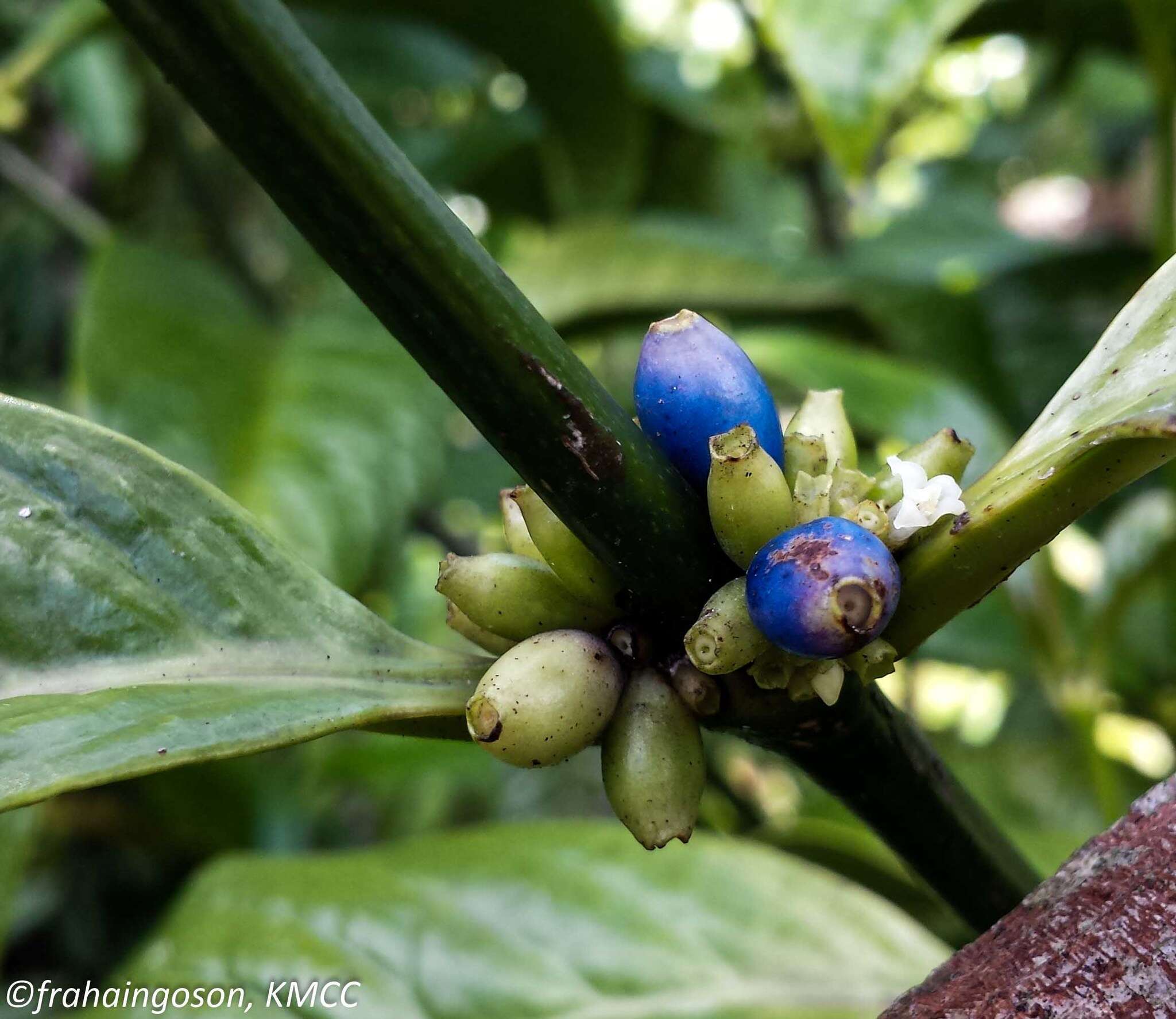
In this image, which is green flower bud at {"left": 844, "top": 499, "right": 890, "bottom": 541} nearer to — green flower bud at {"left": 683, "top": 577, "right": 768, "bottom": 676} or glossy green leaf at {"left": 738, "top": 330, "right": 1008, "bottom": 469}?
green flower bud at {"left": 683, "top": 577, "right": 768, "bottom": 676}

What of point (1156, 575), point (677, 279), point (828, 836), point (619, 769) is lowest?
point (619, 769)

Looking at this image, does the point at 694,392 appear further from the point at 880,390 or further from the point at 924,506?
the point at 880,390

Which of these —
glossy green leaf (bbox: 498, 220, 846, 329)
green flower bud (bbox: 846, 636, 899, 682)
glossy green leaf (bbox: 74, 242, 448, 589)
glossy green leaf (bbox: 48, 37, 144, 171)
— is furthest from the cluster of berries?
glossy green leaf (bbox: 48, 37, 144, 171)

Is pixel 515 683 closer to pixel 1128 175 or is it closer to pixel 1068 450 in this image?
pixel 1068 450

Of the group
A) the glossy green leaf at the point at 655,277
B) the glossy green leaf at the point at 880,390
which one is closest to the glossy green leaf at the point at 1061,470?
the glossy green leaf at the point at 880,390

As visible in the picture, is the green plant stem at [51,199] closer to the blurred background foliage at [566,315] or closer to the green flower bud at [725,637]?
the blurred background foliage at [566,315]

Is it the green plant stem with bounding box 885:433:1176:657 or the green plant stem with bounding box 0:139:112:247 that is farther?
the green plant stem with bounding box 0:139:112:247

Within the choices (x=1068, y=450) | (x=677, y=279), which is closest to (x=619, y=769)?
(x=1068, y=450)

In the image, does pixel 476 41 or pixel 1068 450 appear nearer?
pixel 1068 450
